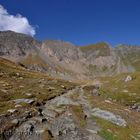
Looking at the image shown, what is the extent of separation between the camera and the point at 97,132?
42656 mm

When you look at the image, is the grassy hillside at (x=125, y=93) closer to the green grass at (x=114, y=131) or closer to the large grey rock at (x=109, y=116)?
the large grey rock at (x=109, y=116)

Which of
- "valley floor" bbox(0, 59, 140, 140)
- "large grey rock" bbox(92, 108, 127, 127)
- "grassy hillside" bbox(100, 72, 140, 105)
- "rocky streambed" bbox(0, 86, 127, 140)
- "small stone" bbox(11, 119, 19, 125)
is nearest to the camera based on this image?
"rocky streambed" bbox(0, 86, 127, 140)

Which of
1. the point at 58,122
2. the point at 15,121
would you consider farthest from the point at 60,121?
the point at 15,121

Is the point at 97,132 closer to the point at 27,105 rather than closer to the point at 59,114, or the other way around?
the point at 59,114

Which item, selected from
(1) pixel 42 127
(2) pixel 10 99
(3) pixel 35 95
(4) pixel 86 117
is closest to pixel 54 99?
(3) pixel 35 95

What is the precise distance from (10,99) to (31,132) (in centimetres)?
1789

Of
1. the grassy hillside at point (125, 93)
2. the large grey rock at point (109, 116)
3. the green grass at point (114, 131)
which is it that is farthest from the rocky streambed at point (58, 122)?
the grassy hillside at point (125, 93)

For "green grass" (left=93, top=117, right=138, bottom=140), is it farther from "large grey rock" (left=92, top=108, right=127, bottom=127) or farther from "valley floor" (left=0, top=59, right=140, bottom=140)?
"large grey rock" (left=92, top=108, right=127, bottom=127)

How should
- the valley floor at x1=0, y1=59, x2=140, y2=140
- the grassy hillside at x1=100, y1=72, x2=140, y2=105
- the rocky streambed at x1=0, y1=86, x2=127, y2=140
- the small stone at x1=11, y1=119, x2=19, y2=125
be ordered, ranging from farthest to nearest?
1. the grassy hillside at x1=100, y1=72, x2=140, y2=105
2. the small stone at x1=11, y1=119, x2=19, y2=125
3. the valley floor at x1=0, y1=59, x2=140, y2=140
4. the rocky streambed at x1=0, y1=86, x2=127, y2=140

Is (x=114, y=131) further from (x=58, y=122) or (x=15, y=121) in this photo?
(x=15, y=121)

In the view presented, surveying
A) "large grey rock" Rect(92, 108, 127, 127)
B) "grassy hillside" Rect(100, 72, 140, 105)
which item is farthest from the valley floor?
"grassy hillside" Rect(100, 72, 140, 105)

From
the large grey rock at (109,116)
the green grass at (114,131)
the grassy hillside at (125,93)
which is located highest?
the grassy hillside at (125,93)

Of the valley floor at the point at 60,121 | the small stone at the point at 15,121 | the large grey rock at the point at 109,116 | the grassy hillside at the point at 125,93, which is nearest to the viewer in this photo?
the valley floor at the point at 60,121

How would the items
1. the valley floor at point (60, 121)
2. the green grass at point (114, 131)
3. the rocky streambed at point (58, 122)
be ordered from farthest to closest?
the green grass at point (114, 131)
the valley floor at point (60, 121)
the rocky streambed at point (58, 122)
